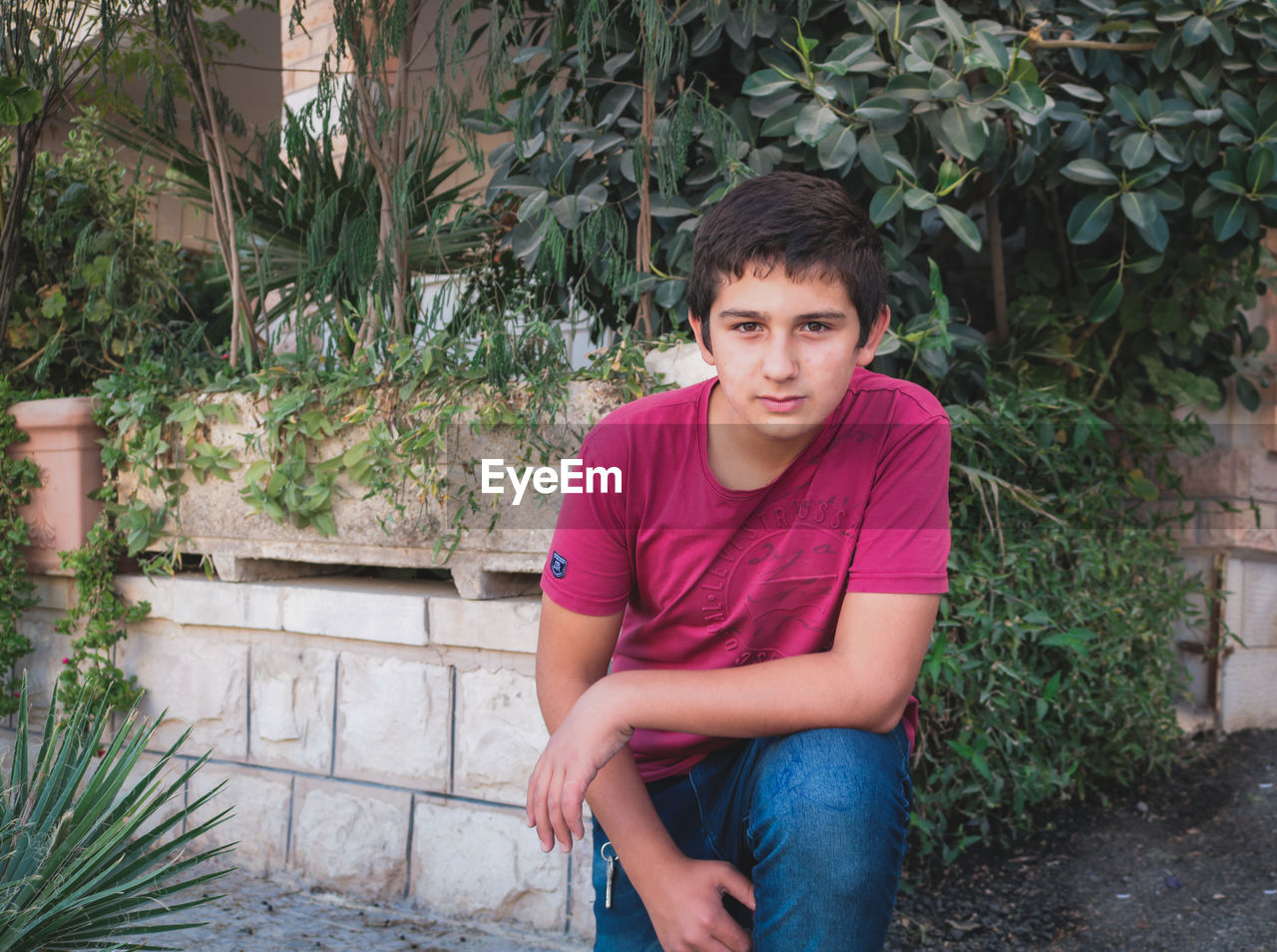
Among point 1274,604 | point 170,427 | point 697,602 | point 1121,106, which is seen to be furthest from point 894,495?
point 1274,604

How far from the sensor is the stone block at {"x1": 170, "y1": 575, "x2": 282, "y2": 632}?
261cm

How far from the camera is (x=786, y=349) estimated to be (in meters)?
1.27

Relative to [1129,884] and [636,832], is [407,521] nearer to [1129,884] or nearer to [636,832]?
[636,832]

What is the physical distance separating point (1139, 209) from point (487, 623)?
6.09 feet

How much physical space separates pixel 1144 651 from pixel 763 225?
207cm

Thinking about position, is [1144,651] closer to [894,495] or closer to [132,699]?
[894,495]

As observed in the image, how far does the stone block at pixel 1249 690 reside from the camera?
335 cm

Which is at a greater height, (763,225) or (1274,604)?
(763,225)

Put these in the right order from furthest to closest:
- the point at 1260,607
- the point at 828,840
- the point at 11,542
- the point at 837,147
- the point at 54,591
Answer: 1. the point at 1260,607
2. the point at 54,591
3. the point at 11,542
4. the point at 837,147
5. the point at 828,840

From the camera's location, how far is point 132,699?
2.74 metres

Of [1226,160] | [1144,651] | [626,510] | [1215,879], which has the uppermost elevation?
[1226,160]

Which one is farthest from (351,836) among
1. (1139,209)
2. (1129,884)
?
(1139,209)

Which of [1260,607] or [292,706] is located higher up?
[1260,607]

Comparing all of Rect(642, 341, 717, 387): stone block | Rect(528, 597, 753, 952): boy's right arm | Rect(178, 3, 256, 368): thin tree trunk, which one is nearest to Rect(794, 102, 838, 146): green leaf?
Rect(642, 341, 717, 387): stone block
